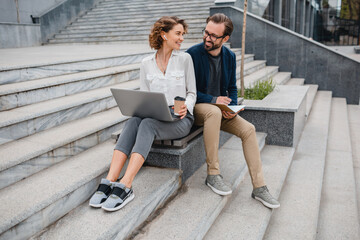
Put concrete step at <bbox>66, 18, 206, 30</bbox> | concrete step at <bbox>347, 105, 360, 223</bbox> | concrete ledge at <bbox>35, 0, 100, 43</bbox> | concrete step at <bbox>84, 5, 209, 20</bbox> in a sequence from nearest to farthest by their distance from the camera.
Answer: concrete step at <bbox>347, 105, 360, 223</bbox> → concrete step at <bbox>66, 18, 206, 30</bbox> → concrete step at <bbox>84, 5, 209, 20</bbox> → concrete ledge at <bbox>35, 0, 100, 43</bbox>

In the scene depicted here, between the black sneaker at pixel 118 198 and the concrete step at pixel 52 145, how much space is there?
30.8 inches

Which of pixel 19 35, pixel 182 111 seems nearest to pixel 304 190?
pixel 182 111

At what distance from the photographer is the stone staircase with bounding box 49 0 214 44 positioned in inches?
400

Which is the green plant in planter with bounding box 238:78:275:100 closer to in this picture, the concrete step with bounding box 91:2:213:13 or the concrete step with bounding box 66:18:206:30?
the concrete step with bounding box 66:18:206:30

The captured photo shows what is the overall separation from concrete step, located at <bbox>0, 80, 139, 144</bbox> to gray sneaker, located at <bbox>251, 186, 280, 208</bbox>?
2089 mm

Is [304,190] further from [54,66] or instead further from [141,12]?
[141,12]

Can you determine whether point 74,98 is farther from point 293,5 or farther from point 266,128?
point 293,5

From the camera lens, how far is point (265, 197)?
2977 mm

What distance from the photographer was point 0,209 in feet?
7.02

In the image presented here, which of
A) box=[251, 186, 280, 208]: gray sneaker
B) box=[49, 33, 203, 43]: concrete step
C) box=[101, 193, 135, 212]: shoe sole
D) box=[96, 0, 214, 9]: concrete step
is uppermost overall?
box=[96, 0, 214, 9]: concrete step

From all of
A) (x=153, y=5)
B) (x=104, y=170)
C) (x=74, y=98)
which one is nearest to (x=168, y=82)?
(x=104, y=170)

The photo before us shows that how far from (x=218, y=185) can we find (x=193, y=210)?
0.40 metres

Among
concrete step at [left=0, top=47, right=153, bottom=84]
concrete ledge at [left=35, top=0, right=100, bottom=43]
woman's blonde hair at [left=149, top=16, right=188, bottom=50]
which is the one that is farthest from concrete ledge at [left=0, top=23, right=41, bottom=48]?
woman's blonde hair at [left=149, top=16, right=188, bottom=50]

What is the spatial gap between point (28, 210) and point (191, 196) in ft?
4.32
